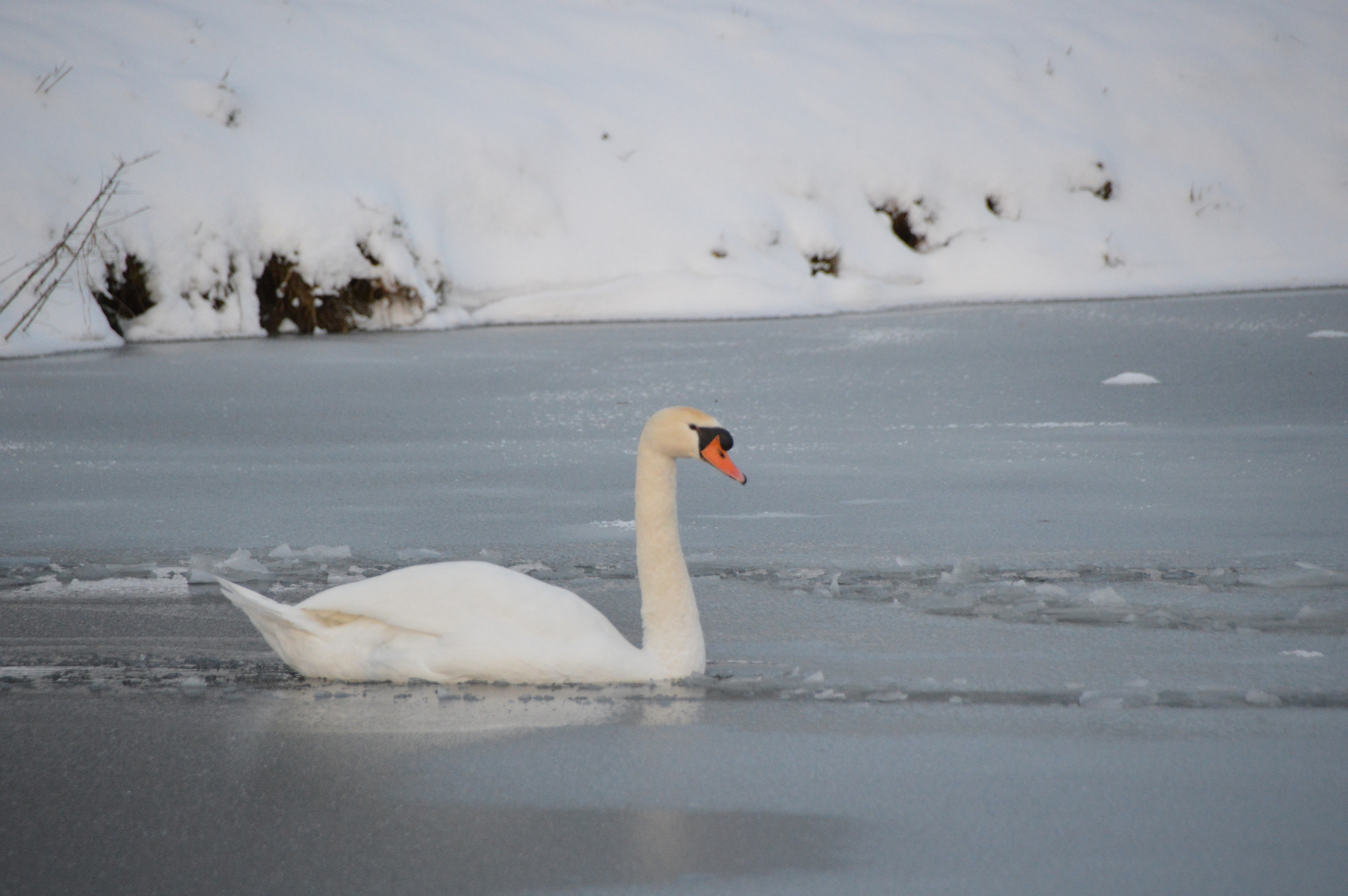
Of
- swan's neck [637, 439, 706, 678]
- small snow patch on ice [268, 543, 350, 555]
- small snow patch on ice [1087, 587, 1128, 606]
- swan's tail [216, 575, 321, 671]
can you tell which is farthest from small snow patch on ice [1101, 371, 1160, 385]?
swan's tail [216, 575, 321, 671]

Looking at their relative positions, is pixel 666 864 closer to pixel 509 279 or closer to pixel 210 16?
pixel 509 279

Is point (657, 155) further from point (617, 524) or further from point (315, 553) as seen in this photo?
point (315, 553)

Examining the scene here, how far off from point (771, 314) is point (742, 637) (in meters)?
13.0

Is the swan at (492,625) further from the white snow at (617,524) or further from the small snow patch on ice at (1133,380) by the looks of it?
the small snow patch on ice at (1133,380)

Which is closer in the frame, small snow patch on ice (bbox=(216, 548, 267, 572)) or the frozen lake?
the frozen lake

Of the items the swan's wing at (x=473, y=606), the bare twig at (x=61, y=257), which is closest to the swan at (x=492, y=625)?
the swan's wing at (x=473, y=606)

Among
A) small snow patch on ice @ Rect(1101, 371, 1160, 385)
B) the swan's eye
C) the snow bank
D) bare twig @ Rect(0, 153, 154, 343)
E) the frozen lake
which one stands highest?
the snow bank

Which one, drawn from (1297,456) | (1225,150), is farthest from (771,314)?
(1225,150)

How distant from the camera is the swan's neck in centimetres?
375

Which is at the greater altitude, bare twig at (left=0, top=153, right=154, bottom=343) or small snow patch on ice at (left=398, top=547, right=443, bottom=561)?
bare twig at (left=0, top=153, right=154, bottom=343)

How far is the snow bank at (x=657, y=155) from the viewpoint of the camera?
1564cm

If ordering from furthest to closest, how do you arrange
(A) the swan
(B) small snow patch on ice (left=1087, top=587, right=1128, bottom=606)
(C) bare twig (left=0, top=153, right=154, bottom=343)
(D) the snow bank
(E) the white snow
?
(D) the snow bank < (C) bare twig (left=0, top=153, right=154, bottom=343) < (E) the white snow < (B) small snow patch on ice (left=1087, top=587, right=1128, bottom=606) < (A) the swan

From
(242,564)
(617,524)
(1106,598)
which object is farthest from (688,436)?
(617,524)

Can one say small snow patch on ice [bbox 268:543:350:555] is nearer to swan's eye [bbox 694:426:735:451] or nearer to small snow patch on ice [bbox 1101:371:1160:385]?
swan's eye [bbox 694:426:735:451]
